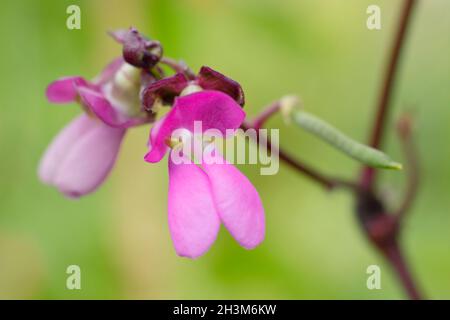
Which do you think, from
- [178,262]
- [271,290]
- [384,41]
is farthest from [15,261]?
[384,41]

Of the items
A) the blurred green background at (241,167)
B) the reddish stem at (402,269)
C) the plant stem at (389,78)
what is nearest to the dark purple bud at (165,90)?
the plant stem at (389,78)

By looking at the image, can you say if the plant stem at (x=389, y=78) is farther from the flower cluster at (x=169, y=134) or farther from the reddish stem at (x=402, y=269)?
the flower cluster at (x=169, y=134)

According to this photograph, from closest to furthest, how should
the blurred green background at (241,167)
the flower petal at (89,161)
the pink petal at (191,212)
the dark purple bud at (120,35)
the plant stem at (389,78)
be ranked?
1. the pink petal at (191,212)
2. the dark purple bud at (120,35)
3. the flower petal at (89,161)
4. the plant stem at (389,78)
5. the blurred green background at (241,167)

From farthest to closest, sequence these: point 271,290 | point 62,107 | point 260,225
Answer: point 62,107 → point 271,290 → point 260,225

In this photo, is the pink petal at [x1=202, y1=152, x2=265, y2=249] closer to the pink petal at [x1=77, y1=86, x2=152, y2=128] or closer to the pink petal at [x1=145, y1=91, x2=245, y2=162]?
the pink petal at [x1=145, y1=91, x2=245, y2=162]

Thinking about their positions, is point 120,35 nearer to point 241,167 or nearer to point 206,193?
point 206,193

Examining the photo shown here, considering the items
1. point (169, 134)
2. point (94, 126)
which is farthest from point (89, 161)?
point (169, 134)
